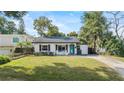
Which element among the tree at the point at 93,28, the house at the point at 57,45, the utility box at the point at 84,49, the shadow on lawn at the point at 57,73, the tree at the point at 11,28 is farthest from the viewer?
the house at the point at 57,45

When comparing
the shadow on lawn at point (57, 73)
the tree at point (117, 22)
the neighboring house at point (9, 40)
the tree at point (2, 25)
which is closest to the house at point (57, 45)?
the neighboring house at point (9, 40)

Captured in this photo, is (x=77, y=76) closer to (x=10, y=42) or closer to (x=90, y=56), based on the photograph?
(x=90, y=56)

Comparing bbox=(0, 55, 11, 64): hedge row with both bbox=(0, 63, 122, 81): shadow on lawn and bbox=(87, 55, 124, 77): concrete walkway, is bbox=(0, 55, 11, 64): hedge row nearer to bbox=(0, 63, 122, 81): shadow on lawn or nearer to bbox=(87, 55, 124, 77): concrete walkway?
bbox=(0, 63, 122, 81): shadow on lawn

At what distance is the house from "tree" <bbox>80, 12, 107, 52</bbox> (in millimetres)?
443

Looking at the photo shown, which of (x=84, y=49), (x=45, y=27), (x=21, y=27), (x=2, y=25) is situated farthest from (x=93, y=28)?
(x=2, y=25)

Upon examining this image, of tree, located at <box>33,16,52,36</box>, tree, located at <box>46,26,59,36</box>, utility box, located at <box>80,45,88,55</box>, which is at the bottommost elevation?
utility box, located at <box>80,45,88,55</box>

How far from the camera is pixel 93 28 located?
468 inches

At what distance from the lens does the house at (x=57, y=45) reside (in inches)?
474

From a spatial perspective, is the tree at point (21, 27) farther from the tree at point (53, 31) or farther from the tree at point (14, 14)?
the tree at point (53, 31)

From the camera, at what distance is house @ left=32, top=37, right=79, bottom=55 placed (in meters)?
12.0

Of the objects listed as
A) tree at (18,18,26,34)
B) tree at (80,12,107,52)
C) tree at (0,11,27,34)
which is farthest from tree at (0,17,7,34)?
tree at (80,12,107,52)

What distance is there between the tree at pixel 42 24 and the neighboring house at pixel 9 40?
17.4 inches
